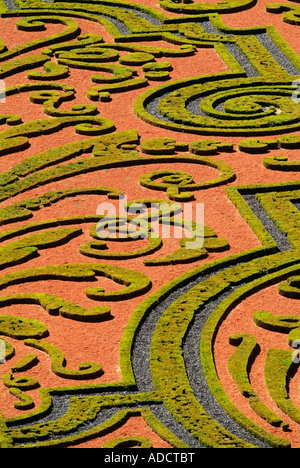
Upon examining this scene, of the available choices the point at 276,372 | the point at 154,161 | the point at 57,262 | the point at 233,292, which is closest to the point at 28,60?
the point at 154,161

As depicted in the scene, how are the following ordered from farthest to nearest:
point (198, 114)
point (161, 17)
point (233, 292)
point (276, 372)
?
point (161, 17) → point (198, 114) → point (233, 292) → point (276, 372)

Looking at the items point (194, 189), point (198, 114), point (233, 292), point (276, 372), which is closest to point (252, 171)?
point (194, 189)

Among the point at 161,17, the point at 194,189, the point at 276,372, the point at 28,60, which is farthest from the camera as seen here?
the point at 161,17

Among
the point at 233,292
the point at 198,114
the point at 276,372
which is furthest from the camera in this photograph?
the point at 198,114

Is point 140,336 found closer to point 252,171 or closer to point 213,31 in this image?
point 252,171

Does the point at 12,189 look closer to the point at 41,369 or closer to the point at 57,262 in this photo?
the point at 57,262

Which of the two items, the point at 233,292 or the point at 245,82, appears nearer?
the point at 233,292
